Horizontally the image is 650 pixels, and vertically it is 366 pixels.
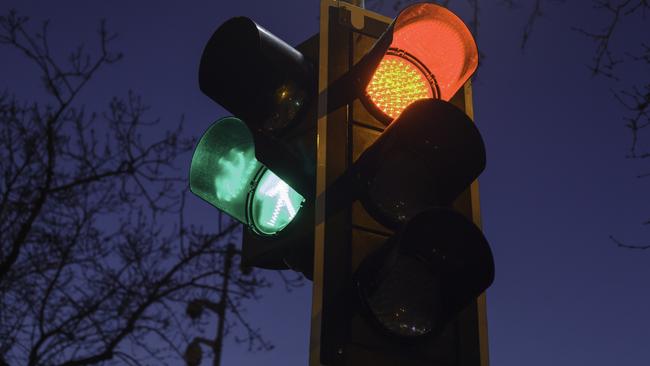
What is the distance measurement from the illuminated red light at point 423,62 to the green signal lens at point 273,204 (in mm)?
459

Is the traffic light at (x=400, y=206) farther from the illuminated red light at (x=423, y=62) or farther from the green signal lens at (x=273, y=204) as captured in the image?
the green signal lens at (x=273, y=204)

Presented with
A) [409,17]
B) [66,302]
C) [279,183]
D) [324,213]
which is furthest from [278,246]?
[66,302]

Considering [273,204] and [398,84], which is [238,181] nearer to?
[273,204]

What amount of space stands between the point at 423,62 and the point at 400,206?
60cm

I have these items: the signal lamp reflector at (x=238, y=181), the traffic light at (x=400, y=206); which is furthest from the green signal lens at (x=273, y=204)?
the traffic light at (x=400, y=206)

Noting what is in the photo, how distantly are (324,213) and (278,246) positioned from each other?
17.9 inches

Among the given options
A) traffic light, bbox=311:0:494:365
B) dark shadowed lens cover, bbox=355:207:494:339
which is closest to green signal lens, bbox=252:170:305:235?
traffic light, bbox=311:0:494:365

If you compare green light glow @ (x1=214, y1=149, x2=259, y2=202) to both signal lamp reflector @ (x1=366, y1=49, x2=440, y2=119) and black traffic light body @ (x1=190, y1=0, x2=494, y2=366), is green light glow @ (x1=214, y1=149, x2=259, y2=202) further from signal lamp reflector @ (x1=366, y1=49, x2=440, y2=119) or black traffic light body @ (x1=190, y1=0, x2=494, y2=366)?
signal lamp reflector @ (x1=366, y1=49, x2=440, y2=119)

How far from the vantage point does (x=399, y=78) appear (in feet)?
8.30

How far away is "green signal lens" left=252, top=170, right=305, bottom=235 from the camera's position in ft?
8.68

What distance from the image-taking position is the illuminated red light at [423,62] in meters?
2.49

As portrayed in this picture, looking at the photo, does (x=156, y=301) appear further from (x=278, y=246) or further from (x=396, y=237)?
(x=396, y=237)

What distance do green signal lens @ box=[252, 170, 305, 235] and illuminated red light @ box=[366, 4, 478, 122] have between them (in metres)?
0.46

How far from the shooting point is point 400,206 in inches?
87.0
